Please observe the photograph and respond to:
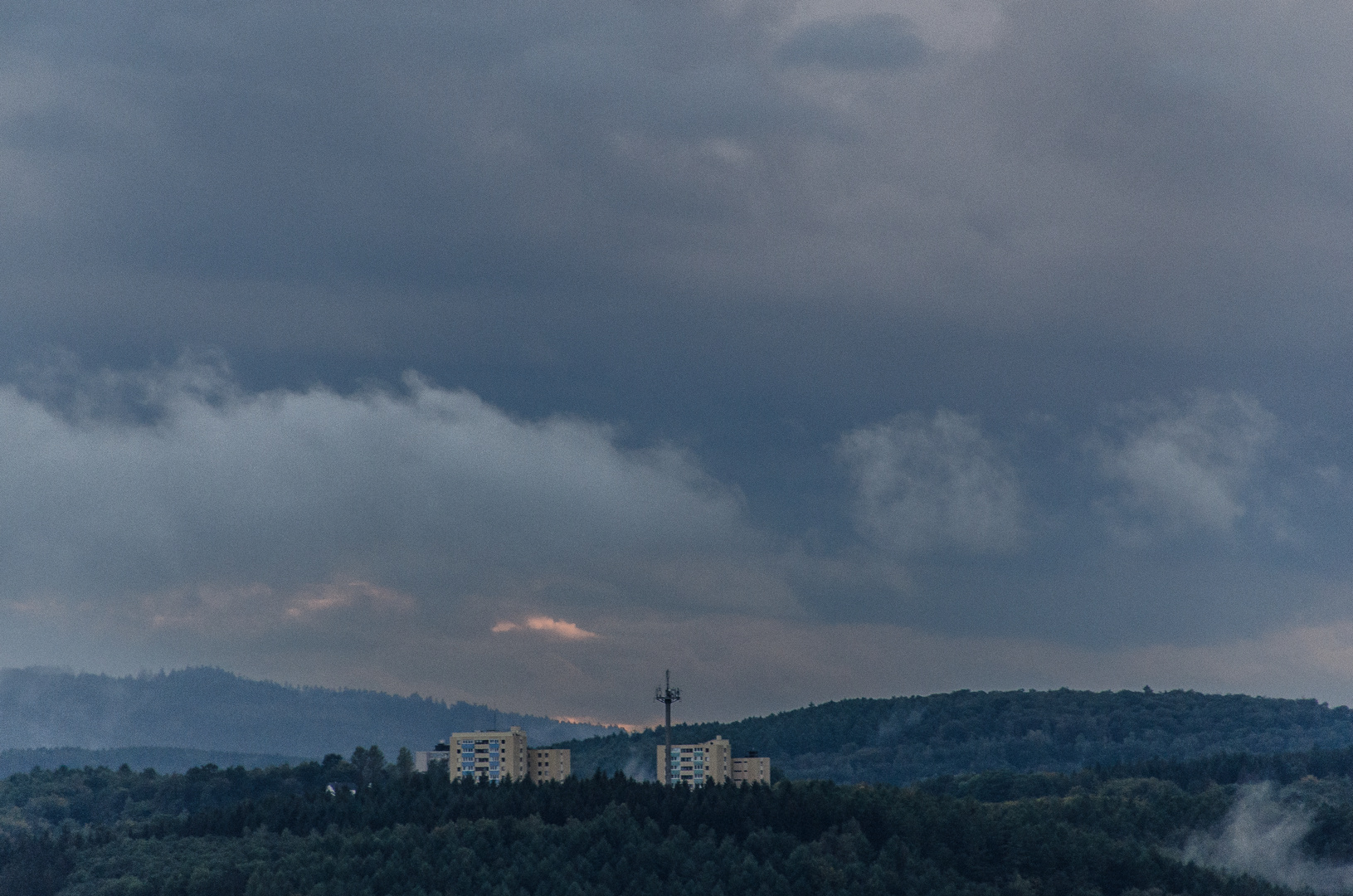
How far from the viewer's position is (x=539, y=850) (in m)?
168

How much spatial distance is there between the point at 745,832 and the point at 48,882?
72173 mm

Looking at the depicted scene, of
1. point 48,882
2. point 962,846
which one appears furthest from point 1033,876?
point 48,882

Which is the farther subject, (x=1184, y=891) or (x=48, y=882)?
(x=48, y=882)

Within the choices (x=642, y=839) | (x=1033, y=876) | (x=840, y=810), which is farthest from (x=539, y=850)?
(x=1033, y=876)

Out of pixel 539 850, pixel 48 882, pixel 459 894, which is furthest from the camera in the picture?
pixel 48 882

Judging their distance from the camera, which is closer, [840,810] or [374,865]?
[374,865]

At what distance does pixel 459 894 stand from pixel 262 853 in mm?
32596

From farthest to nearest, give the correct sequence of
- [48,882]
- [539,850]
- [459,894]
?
1. [48,882]
2. [539,850]
3. [459,894]

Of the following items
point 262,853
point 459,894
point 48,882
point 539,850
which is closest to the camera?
point 459,894

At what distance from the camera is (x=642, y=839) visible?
172 meters

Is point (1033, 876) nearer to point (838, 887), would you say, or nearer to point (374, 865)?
point (838, 887)

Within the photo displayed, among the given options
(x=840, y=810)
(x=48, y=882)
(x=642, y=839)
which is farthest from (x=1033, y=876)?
(x=48, y=882)

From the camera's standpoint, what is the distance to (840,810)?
18750cm

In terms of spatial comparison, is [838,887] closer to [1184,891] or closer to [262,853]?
[1184,891]
